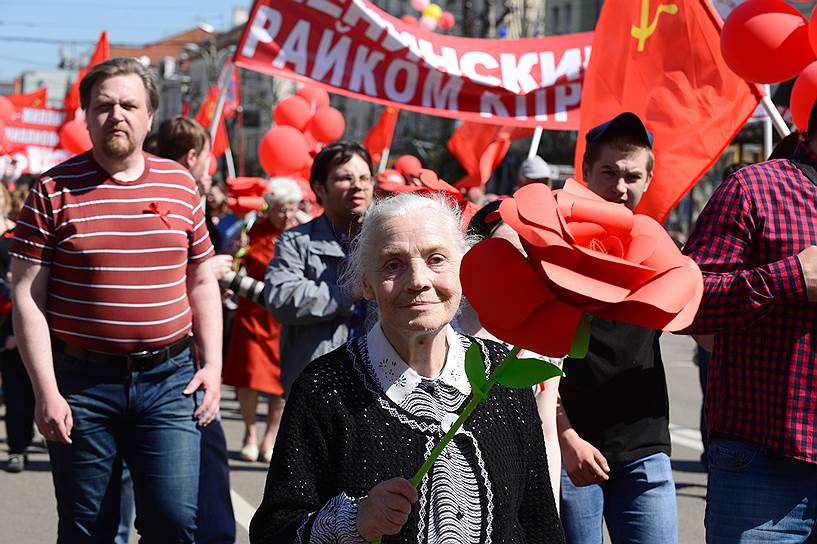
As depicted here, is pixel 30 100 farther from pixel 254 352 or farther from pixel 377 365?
pixel 377 365

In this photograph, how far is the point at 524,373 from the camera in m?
2.18

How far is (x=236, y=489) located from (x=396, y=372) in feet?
16.9

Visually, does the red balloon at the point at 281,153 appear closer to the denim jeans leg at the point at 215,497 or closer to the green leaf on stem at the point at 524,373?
the denim jeans leg at the point at 215,497

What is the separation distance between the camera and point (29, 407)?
8742 millimetres

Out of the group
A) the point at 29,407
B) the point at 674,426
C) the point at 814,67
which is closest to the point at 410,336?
the point at 814,67

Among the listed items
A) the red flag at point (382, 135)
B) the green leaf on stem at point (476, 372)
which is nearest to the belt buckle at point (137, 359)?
the green leaf on stem at point (476, 372)

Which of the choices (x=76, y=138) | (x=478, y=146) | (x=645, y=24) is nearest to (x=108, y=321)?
(x=645, y=24)

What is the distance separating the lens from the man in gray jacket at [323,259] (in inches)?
213

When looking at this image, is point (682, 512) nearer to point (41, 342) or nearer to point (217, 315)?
point (217, 315)

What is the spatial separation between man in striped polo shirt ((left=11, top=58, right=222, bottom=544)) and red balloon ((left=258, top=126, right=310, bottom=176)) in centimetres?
902

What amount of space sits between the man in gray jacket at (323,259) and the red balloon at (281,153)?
25.9 ft

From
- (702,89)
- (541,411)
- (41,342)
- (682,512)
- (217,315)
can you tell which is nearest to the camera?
(541,411)

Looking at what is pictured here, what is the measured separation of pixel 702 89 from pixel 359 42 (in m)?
2.31

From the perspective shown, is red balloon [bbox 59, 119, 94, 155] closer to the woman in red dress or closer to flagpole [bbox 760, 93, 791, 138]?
the woman in red dress
